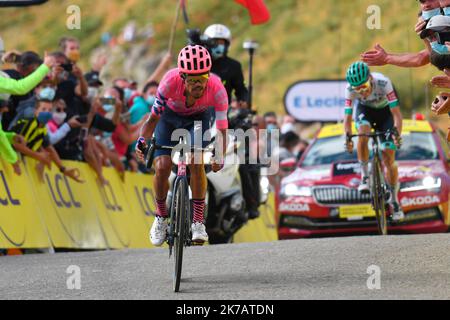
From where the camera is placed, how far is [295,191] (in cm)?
1720

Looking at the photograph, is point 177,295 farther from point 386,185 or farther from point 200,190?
point 386,185

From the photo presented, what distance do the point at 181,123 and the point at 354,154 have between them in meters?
7.36

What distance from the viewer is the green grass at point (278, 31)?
2491 inches

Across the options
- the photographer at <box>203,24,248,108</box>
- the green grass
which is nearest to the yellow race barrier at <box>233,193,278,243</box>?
the photographer at <box>203,24,248,108</box>

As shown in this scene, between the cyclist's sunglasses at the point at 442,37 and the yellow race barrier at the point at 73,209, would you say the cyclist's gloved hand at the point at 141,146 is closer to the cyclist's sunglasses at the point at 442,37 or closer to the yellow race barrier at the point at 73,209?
the cyclist's sunglasses at the point at 442,37

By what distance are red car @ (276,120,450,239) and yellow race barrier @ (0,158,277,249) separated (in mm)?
1962

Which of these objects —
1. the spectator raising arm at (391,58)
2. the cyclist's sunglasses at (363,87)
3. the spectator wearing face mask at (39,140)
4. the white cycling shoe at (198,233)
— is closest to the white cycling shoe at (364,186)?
the cyclist's sunglasses at (363,87)

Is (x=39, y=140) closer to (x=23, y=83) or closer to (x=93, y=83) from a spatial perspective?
(x=23, y=83)

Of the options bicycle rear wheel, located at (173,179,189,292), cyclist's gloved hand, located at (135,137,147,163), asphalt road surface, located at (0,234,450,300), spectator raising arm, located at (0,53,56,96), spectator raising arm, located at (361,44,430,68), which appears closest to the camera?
asphalt road surface, located at (0,234,450,300)

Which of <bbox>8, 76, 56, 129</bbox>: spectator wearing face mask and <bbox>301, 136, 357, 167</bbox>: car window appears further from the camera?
<bbox>301, 136, 357, 167</bbox>: car window

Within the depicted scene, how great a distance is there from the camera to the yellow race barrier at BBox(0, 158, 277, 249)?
14.5 m

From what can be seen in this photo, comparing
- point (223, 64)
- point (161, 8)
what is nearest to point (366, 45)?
point (161, 8)

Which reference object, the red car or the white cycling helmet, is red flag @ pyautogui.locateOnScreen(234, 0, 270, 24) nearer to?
the red car

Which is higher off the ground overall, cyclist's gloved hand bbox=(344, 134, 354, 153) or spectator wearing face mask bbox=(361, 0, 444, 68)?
spectator wearing face mask bbox=(361, 0, 444, 68)
